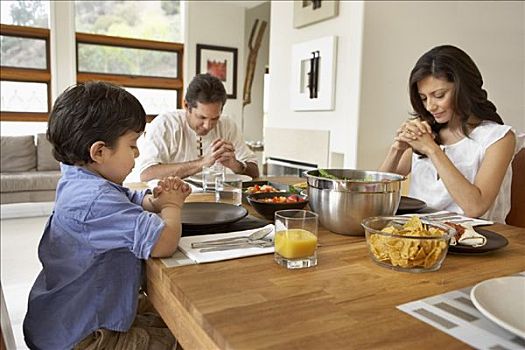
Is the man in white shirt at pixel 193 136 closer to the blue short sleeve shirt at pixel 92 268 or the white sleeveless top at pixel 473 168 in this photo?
the white sleeveless top at pixel 473 168

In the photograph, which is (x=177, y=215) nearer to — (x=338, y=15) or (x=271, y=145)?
(x=338, y=15)

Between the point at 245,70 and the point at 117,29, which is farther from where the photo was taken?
the point at 245,70

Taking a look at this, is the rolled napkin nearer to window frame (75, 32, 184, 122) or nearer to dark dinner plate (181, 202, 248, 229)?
dark dinner plate (181, 202, 248, 229)

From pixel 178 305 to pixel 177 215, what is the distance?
0.29 meters

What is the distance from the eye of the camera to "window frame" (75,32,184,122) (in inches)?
236

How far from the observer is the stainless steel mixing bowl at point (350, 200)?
1.12 metres

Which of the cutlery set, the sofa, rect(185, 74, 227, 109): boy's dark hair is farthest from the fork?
the sofa

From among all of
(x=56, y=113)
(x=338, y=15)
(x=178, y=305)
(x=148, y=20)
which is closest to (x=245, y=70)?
(x=148, y=20)

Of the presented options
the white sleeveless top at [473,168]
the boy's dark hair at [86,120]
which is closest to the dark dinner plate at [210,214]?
the boy's dark hair at [86,120]

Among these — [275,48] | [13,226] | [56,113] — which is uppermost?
[275,48]

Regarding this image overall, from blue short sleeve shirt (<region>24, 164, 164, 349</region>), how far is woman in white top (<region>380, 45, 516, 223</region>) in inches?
40.7

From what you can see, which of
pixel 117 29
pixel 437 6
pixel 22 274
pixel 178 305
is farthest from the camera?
pixel 117 29

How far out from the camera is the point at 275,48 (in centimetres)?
425

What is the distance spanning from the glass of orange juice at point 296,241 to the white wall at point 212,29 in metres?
6.03
